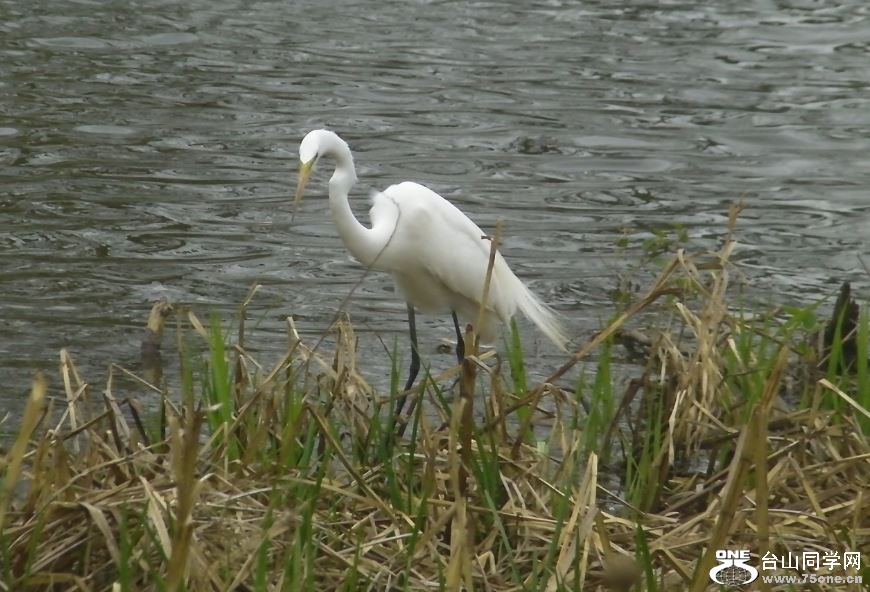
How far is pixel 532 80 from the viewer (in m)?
9.08

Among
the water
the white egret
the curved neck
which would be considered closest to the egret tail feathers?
the white egret

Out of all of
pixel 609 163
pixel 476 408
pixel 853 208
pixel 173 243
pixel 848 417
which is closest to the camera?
pixel 848 417

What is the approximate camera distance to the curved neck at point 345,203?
14.1ft

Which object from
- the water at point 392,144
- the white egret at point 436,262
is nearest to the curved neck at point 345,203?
the white egret at point 436,262

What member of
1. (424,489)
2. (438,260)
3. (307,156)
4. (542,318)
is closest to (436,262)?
(438,260)

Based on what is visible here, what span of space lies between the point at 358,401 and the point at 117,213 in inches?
137

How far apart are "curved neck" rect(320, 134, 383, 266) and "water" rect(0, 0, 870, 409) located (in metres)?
0.53

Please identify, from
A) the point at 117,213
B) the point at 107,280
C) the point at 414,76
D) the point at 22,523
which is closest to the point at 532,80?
the point at 414,76

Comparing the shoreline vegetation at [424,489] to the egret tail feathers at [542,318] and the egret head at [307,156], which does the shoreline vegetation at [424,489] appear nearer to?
the egret head at [307,156]

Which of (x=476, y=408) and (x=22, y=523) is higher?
(x=22, y=523)

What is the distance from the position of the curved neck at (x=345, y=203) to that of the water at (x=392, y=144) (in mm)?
527

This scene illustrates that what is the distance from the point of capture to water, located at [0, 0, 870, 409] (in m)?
5.92

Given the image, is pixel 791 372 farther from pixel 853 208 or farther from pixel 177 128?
pixel 177 128

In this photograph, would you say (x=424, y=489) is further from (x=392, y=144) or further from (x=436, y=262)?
(x=392, y=144)
